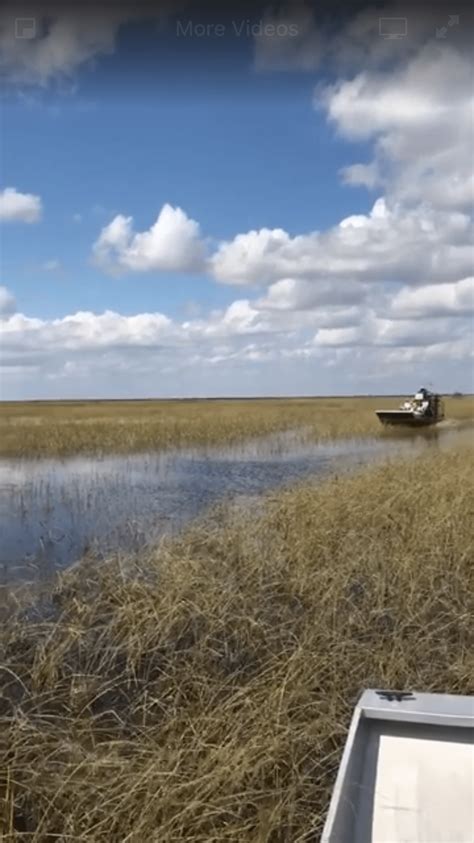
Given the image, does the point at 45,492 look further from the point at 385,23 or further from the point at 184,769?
the point at 385,23

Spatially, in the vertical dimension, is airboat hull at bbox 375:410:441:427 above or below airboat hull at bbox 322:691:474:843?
above

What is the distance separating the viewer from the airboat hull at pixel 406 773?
2605 mm

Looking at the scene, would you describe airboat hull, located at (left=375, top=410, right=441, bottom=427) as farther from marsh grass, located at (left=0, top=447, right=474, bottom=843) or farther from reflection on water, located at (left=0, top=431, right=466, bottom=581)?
marsh grass, located at (left=0, top=447, right=474, bottom=843)

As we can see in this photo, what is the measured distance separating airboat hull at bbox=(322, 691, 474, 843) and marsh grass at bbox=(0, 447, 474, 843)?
0.45 meters

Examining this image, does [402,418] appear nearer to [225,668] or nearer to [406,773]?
[225,668]

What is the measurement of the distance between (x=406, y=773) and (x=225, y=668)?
1.99 meters

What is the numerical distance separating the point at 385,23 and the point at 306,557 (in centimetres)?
462

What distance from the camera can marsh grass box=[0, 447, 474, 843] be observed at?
314 centimetres

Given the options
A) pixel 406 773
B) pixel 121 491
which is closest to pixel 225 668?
pixel 406 773

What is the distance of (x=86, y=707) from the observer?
4.11 metres

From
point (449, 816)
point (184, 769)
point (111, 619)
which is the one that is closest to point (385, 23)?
point (449, 816)

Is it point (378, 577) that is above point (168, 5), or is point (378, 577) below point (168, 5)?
below

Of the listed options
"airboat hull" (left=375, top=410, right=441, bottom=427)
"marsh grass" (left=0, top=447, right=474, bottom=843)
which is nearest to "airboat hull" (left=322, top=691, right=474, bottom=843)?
"marsh grass" (left=0, top=447, right=474, bottom=843)

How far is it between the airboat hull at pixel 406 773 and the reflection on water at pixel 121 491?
16.1ft
